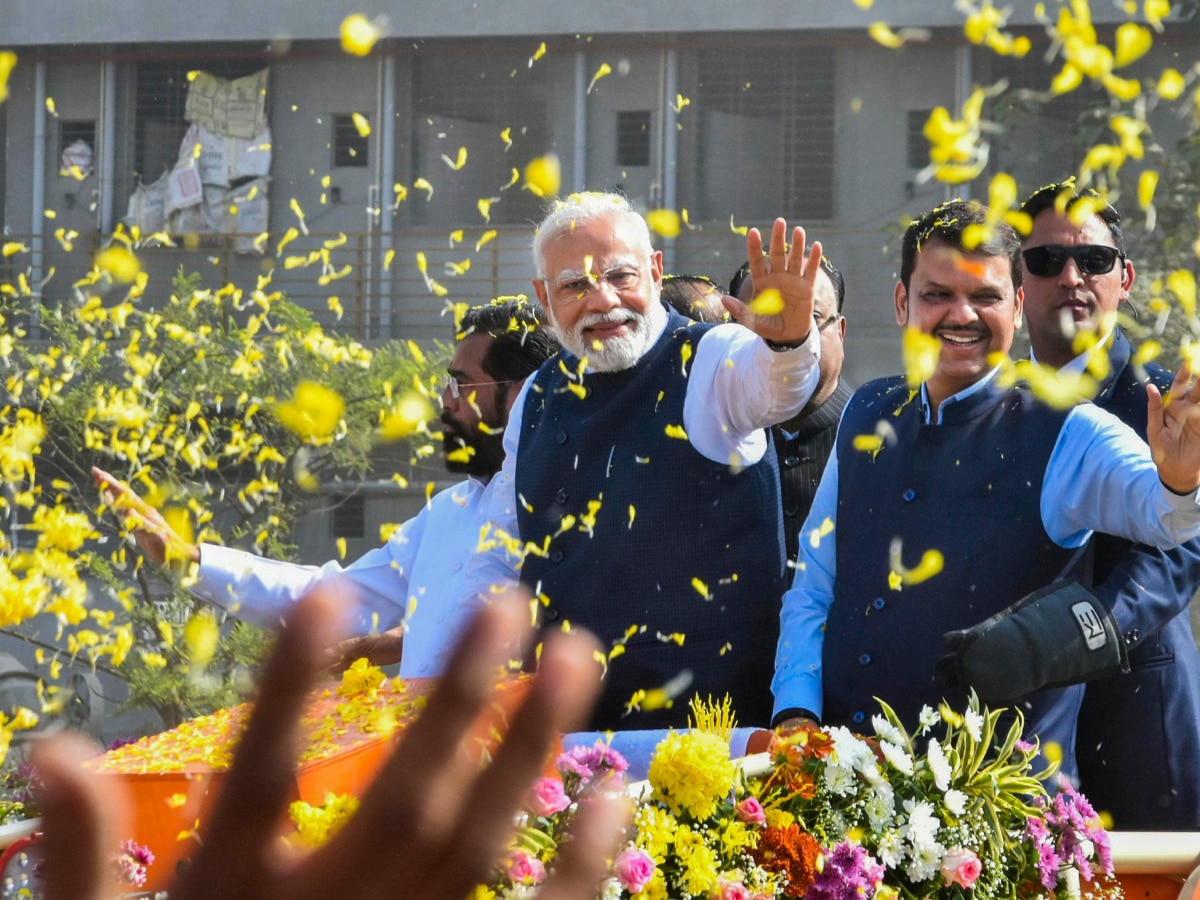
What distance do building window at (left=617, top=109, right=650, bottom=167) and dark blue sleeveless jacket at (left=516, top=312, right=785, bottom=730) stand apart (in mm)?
8897

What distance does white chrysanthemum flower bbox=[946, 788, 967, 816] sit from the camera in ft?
6.89

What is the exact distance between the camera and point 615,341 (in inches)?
113

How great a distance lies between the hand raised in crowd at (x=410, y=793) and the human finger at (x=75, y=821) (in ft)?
0.11

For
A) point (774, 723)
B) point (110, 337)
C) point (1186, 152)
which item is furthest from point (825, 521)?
point (110, 337)

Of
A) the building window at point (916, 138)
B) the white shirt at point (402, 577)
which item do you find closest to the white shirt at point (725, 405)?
the white shirt at point (402, 577)

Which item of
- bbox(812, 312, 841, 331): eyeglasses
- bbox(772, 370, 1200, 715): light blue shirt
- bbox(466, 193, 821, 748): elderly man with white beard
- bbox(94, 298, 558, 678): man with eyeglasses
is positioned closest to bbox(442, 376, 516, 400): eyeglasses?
bbox(94, 298, 558, 678): man with eyeglasses

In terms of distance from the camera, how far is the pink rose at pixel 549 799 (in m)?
1.65

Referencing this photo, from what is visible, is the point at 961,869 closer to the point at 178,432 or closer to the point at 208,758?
the point at 208,758

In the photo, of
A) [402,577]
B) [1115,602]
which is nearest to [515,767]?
[1115,602]

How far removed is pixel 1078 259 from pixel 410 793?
Result: 258 centimetres

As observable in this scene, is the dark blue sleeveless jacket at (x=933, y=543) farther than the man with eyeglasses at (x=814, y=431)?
No

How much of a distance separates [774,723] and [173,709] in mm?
6307

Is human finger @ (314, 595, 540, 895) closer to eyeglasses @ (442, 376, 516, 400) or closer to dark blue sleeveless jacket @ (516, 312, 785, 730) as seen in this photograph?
dark blue sleeveless jacket @ (516, 312, 785, 730)

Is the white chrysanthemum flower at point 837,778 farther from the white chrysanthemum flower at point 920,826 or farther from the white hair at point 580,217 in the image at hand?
the white hair at point 580,217
